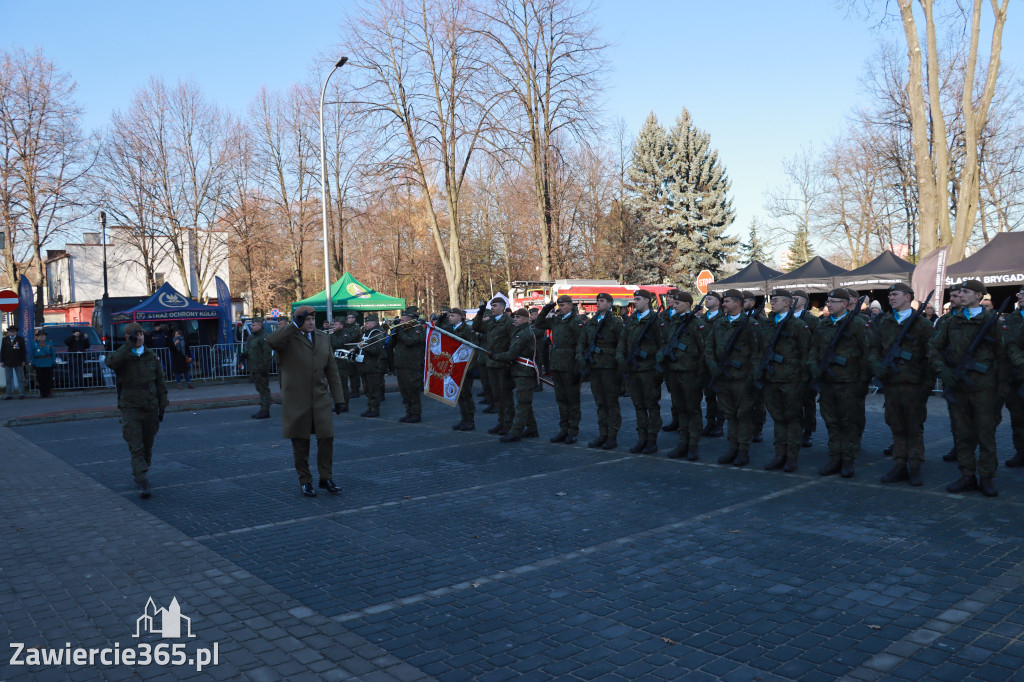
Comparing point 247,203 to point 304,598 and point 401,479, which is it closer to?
point 401,479

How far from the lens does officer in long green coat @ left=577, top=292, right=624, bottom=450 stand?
10.4m

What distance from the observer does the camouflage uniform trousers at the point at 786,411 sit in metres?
8.62

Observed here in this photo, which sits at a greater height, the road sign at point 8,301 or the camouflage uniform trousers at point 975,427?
the road sign at point 8,301

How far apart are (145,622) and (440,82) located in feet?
87.5

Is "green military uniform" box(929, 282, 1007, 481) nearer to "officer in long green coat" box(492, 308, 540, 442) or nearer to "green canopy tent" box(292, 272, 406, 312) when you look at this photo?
"officer in long green coat" box(492, 308, 540, 442)

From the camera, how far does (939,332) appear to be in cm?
759

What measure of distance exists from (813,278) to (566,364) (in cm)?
1827

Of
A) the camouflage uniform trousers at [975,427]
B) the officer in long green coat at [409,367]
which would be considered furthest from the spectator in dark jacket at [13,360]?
the camouflage uniform trousers at [975,427]

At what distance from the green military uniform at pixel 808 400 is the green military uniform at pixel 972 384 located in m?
1.35

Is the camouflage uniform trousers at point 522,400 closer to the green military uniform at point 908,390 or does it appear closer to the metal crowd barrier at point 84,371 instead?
the green military uniform at point 908,390

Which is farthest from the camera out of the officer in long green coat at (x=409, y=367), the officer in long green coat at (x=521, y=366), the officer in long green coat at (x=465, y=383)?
the officer in long green coat at (x=409, y=367)

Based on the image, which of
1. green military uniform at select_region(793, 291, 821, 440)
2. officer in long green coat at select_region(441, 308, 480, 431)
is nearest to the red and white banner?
officer in long green coat at select_region(441, 308, 480, 431)

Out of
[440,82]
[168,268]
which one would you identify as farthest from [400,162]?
[168,268]

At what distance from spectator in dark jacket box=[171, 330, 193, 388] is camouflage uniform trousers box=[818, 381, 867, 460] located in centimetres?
1837
